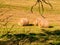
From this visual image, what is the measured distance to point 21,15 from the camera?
18062 millimetres

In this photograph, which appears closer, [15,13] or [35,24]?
[35,24]

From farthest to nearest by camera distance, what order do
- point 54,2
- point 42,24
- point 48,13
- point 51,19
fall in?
point 54,2 < point 48,13 < point 51,19 < point 42,24

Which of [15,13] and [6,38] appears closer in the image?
[6,38]

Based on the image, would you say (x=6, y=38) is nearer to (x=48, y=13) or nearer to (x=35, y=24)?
(x=35, y=24)

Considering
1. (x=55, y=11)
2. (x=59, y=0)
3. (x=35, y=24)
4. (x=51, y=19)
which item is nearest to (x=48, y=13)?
(x=55, y=11)

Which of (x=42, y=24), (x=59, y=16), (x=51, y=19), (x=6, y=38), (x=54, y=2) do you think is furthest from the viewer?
(x=54, y=2)

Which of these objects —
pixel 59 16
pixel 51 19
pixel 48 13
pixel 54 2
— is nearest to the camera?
pixel 51 19

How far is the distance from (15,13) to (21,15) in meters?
0.57

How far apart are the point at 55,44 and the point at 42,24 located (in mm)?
6234

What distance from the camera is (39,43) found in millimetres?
8414

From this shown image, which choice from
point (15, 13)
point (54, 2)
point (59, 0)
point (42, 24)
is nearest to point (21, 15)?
point (15, 13)

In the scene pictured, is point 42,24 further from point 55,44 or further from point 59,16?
point 55,44

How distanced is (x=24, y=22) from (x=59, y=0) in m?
11.8

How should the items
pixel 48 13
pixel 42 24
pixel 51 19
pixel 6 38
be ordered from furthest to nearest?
pixel 48 13 → pixel 51 19 → pixel 42 24 → pixel 6 38
